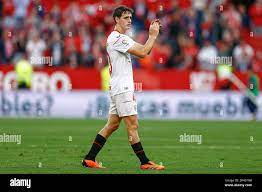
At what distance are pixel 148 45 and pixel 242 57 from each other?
18.4 meters

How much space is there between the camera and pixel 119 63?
16.0 meters

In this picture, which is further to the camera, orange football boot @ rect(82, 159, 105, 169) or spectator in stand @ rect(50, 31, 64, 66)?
spectator in stand @ rect(50, 31, 64, 66)

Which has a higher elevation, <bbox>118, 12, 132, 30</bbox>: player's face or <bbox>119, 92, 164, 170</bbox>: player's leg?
<bbox>118, 12, 132, 30</bbox>: player's face

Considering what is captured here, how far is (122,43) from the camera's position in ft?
52.0

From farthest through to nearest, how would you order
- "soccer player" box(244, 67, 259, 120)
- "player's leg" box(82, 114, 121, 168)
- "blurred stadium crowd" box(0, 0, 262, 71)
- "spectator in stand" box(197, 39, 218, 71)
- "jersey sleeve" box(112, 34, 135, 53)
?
"blurred stadium crowd" box(0, 0, 262, 71), "spectator in stand" box(197, 39, 218, 71), "soccer player" box(244, 67, 259, 120), "player's leg" box(82, 114, 121, 168), "jersey sleeve" box(112, 34, 135, 53)

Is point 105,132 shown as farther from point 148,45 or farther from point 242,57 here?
point 242,57

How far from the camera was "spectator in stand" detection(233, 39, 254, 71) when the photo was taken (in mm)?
33531

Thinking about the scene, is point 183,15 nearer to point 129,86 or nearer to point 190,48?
point 190,48

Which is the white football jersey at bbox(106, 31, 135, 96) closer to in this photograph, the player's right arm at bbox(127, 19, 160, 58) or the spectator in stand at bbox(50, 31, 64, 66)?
the player's right arm at bbox(127, 19, 160, 58)

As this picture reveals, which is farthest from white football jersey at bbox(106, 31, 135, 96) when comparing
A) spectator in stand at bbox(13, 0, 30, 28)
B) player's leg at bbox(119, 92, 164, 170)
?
spectator in stand at bbox(13, 0, 30, 28)

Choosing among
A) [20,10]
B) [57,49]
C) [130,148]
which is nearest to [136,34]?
[57,49]

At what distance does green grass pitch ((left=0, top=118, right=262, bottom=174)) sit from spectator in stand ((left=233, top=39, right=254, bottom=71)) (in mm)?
4368

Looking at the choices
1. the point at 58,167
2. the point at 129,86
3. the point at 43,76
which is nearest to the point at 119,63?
the point at 129,86
